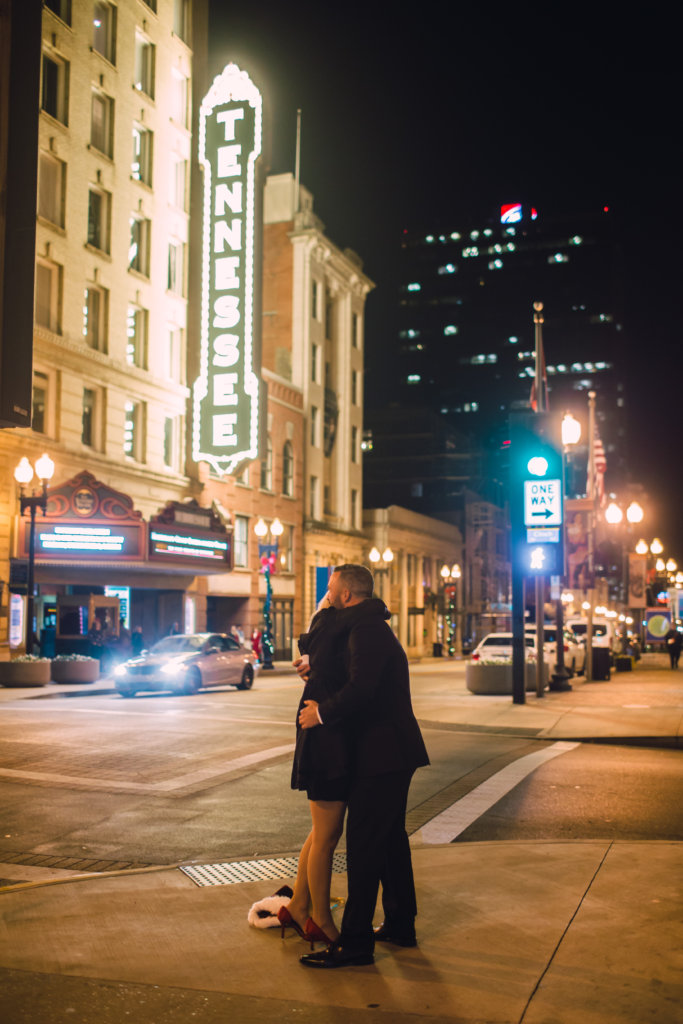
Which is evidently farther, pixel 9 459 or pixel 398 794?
pixel 9 459

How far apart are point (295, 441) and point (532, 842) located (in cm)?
4476

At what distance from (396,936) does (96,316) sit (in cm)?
3299

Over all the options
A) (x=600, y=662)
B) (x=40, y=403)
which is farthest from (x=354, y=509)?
(x=40, y=403)

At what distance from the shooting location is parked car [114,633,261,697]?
2339 centimetres

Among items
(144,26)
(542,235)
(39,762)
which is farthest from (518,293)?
(39,762)

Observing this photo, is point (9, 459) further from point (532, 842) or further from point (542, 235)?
point (542, 235)

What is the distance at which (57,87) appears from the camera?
34188mm

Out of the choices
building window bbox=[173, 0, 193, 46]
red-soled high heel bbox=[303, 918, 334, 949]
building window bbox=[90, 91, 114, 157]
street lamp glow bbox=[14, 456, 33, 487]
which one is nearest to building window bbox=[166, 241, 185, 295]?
building window bbox=[90, 91, 114, 157]

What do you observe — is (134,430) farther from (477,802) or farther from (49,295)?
(477,802)

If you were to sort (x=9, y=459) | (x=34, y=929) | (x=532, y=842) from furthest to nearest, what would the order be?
1. (x=9, y=459)
2. (x=532, y=842)
3. (x=34, y=929)

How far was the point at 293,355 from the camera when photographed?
177ft

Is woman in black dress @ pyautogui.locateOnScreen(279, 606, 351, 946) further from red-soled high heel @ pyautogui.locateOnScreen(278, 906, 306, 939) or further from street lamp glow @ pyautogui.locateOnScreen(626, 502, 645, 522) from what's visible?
street lamp glow @ pyautogui.locateOnScreen(626, 502, 645, 522)

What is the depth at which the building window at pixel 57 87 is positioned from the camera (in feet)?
111

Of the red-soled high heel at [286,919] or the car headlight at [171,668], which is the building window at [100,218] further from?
the red-soled high heel at [286,919]
